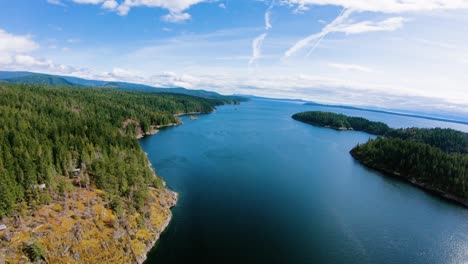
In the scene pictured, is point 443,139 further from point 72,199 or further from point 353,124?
point 72,199

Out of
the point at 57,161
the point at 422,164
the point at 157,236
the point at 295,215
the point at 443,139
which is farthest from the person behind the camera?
the point at 443,139

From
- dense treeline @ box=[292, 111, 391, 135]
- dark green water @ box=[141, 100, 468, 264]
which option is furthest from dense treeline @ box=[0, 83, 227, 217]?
dense treeline @ box=[292, 111, 391, 135]

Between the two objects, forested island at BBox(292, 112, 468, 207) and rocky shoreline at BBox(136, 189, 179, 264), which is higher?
forested island at BBox(292, 112, 468, 207)

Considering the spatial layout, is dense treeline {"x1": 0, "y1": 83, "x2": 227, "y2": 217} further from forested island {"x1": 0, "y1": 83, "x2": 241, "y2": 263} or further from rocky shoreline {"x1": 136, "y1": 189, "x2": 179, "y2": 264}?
rocky shoreline {"x1": 136, "y1": 189, "x2": 179, "y2": 264}

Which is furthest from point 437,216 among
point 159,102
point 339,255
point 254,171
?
point 159,102

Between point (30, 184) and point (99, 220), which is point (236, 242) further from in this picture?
point (30, 184)

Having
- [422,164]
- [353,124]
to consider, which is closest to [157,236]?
[422,164]

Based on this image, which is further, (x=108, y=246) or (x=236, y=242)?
(x=236, y=242)
